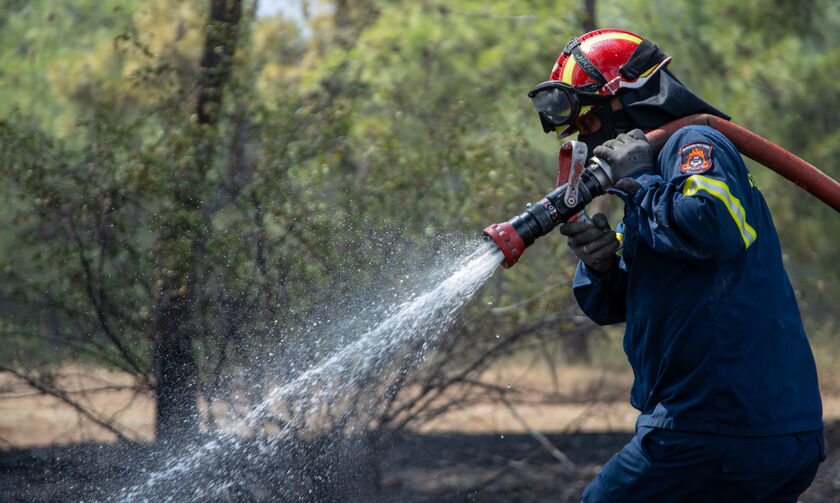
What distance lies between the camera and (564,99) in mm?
2723

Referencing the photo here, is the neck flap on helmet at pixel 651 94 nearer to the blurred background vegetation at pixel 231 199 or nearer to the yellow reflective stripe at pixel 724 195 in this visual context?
the yellow reflective stripe at pixel 724 195

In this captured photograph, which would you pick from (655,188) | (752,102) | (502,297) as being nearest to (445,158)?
(502,297)

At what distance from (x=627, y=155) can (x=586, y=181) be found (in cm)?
18

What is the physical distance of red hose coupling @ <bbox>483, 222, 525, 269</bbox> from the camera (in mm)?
2609

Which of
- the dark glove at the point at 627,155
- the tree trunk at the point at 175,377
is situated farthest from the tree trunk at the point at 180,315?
the dark glove at the point at 627,155

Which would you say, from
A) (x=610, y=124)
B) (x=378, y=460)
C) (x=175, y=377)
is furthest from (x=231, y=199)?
(x=610, y=124)

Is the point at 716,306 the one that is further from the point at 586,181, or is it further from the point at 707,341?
the point at 586,181

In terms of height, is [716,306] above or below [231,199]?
below

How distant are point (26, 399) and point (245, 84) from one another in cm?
263

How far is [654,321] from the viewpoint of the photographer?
2.34 metres

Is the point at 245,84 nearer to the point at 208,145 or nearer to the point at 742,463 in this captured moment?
the point at 208,145

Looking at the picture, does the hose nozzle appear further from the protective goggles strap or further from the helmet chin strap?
the protective goggles strap

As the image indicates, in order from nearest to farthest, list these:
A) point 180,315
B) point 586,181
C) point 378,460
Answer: point 586,181 < point 180,315 < point 378,460

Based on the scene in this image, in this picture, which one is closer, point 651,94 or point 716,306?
point 716,306
